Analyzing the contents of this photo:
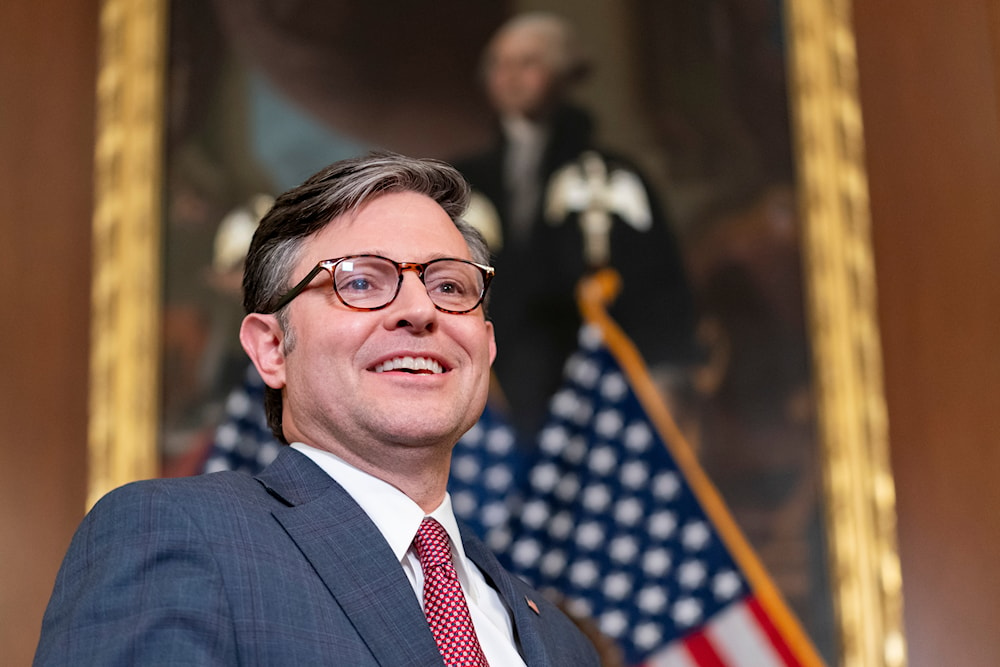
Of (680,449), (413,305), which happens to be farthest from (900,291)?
(413,305)

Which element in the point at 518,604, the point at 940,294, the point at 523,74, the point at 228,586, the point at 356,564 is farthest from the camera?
the point at 523,74

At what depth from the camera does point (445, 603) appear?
175 cm

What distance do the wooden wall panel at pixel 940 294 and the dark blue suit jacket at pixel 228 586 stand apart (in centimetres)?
297

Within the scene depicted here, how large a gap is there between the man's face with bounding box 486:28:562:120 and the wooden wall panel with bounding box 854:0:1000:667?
4.26ft

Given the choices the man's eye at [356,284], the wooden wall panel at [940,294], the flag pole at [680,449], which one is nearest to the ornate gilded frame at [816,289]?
the wooden wall panel at [940,294]

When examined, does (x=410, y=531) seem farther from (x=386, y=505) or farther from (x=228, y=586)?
(x=228, y=586)

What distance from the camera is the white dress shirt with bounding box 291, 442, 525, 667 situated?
1827 millimetres

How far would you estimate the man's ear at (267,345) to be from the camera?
2.09m

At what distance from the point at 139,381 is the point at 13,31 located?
1603mm

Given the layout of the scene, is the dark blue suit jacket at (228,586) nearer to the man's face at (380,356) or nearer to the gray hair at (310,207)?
the man's face at (380,356)

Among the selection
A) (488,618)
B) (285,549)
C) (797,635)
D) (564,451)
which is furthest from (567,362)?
(285,549)

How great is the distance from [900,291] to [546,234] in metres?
1.40

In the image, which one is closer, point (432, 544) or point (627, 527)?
point (432, 544)

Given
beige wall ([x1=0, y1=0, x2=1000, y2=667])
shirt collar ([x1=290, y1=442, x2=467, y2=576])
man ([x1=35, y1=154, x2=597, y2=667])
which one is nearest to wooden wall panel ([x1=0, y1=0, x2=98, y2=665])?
beige wall ([x1=0, y1=0, x2=1000, y2=667])
